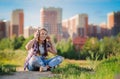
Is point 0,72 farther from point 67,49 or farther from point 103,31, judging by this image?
point 103,31

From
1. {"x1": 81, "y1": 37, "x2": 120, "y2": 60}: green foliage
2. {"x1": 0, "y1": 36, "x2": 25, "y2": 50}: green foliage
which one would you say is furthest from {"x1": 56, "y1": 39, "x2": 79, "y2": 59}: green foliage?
{"x1": 0, "y1": 36, "x2": 25, "y2": 50}: green foliage

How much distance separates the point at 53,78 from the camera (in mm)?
4445

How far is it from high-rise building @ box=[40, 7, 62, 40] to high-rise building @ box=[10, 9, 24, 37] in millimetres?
369

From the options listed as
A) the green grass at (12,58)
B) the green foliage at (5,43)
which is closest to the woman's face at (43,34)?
the green grass at (12,58)

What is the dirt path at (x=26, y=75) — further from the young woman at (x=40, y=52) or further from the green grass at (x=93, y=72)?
the young woman at (x=40, y=52)

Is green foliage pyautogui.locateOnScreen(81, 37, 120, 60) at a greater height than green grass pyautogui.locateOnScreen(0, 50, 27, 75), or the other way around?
green foliage pyautogui.locateOnScreen(81, 37, 120, 60)

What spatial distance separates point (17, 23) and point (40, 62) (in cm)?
149

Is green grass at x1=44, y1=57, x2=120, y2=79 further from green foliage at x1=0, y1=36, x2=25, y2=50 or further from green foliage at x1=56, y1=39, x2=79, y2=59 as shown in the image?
green foliage at x1=0, y1=36, x2=25, y2=50

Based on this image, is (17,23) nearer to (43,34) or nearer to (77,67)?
(43,34)

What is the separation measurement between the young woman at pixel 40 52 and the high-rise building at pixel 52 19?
863 mm

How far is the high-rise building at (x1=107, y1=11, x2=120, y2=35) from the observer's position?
6.84m

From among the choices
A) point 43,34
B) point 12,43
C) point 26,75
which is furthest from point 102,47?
point 26,75

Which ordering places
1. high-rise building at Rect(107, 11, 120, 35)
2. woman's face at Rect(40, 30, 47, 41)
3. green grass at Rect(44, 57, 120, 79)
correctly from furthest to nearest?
high-rise building at Rect(107, 11, 120, 35) → woman's face at Rect(40, 30, 47, 41) → green grass at Rect(44, 57, 120, 79)

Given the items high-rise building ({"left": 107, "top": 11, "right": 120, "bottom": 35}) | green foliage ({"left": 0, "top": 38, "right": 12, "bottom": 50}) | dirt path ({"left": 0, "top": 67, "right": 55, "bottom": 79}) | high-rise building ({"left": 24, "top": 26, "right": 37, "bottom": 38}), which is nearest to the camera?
dirt path ({"left": 0, "top": 67, "right": 55, "bottom": 79})
